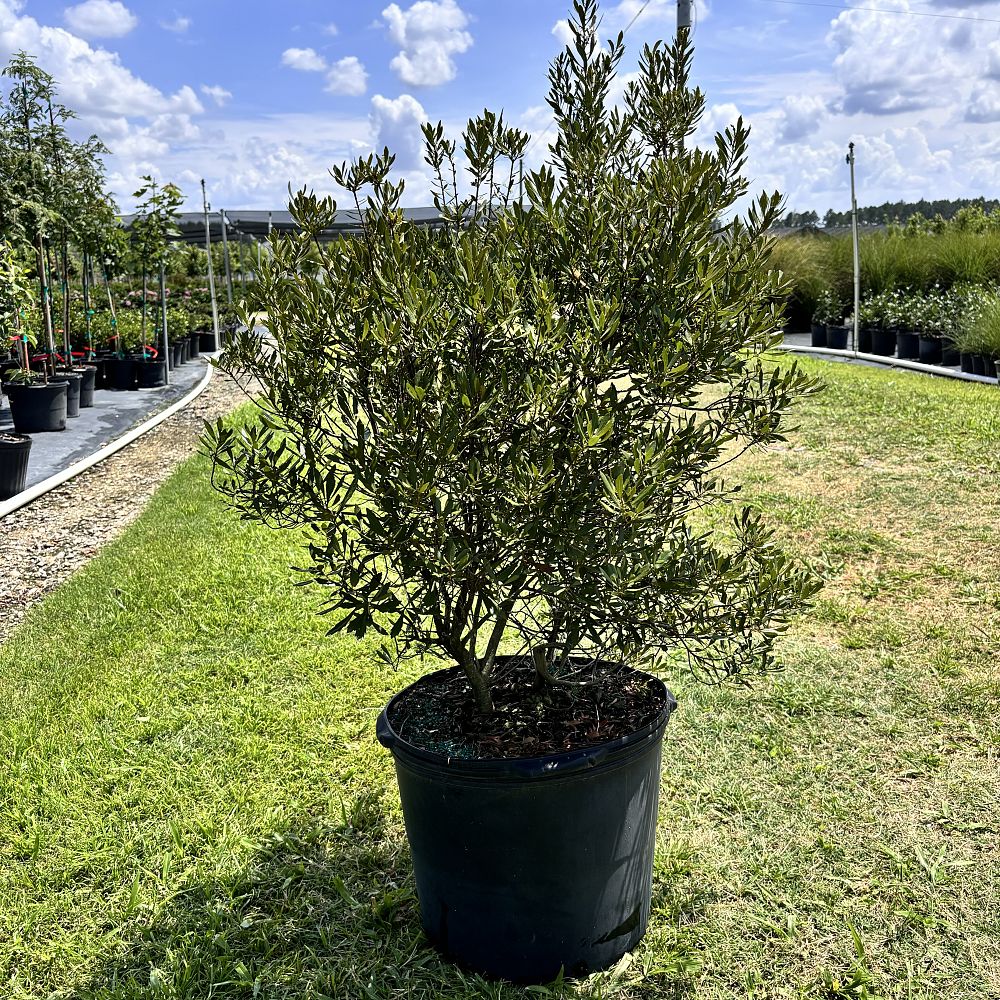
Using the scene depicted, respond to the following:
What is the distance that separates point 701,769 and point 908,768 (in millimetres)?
811

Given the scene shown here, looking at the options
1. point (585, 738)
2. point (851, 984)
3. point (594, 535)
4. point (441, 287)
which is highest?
point (441, 287)

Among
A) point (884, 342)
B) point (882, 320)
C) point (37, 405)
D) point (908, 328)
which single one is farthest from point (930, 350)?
point (37, 405)

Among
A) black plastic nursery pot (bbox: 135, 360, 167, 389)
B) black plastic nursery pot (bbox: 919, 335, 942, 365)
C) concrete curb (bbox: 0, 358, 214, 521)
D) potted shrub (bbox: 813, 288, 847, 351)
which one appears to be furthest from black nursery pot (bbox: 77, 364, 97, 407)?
potted shrub (bbox: 813, 288, 847, 351)

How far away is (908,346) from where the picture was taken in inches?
587

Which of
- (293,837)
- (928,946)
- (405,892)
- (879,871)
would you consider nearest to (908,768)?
(879,871)

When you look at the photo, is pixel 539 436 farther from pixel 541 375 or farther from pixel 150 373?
pixel 150 373

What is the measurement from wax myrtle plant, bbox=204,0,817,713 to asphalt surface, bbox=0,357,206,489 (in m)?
7.18

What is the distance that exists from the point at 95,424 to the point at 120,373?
325 centimetres

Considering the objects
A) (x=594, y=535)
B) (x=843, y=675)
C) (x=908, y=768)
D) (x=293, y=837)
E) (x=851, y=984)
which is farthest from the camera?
(x=843, y=675)

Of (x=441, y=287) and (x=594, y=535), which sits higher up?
(x=441, y=287)

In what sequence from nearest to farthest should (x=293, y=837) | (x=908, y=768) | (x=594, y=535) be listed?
(x=594, y=535) < (x=293, y=837) < (x=908, y=768)

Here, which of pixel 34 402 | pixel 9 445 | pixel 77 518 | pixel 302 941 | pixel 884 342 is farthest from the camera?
pixel 884 342

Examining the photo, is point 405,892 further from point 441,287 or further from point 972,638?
point 972,638

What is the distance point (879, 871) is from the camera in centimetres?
305
